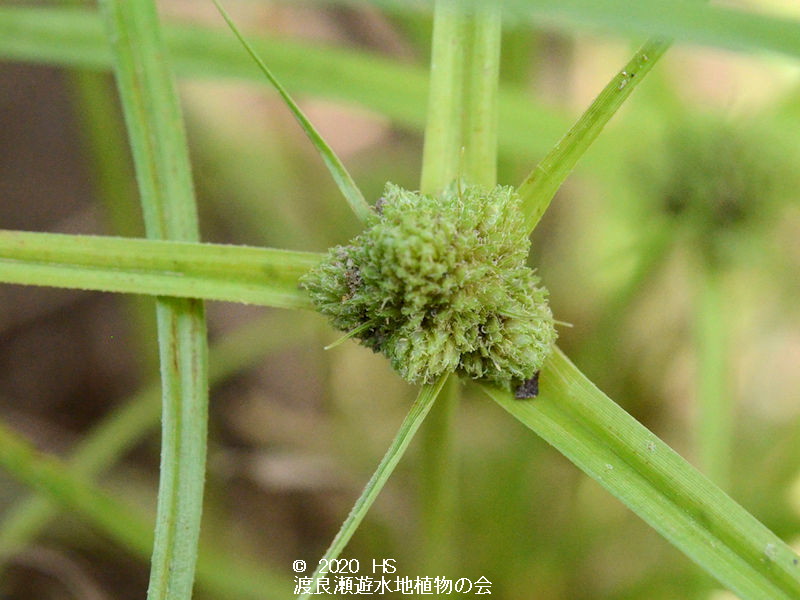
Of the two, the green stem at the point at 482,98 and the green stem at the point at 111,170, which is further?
the green stem at the point at 111,170

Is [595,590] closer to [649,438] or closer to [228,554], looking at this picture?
[228,554]

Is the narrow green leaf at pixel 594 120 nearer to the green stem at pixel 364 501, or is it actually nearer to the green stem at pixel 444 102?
the green stem at pixel 444 102

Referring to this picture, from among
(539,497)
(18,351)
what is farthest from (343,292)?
(18,351)

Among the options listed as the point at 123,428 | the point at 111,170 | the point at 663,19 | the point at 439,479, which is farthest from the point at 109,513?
the point at 663,19

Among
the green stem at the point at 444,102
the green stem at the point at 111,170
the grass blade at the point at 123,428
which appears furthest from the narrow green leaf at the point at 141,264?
the green stem at the point at 111,170

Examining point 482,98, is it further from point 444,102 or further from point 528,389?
point 528,389

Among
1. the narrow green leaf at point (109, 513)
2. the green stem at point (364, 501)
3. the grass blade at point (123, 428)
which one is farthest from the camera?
the grass blade at point (123, 428)

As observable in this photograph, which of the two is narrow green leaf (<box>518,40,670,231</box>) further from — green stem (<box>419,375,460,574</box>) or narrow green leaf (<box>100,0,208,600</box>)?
narrow green leaf (<box>100,0,208,600</box>)
